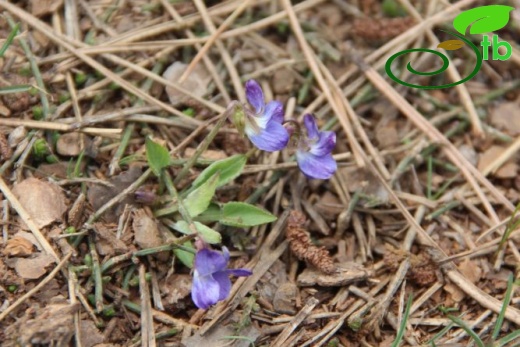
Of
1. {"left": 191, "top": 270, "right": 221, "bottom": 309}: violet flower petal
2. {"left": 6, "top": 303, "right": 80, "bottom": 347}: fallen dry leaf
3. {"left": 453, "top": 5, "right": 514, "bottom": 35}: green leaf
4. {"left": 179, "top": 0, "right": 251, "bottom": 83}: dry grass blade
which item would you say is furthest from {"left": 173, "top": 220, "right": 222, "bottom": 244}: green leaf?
{"left": 453, "top": 5, "right": 514, "bottom": 35}: green leaf

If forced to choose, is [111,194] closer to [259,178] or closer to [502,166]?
[259,178]

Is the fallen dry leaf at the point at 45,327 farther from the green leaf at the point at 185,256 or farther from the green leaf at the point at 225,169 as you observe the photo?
the green leaf at the point at 225,169

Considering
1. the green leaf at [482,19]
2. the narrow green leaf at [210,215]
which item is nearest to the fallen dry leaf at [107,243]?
the narrow green leaf at [210,215]

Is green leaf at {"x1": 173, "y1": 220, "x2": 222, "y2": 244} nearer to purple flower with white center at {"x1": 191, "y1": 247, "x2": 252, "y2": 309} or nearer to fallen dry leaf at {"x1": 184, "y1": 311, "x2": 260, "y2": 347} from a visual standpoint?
purple flower with white center at {"x1": 191, "y1": 247, "x2": 252, "y2": 309}

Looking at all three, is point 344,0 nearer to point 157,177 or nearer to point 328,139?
point 328,139

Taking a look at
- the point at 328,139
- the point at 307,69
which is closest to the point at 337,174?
the point at 328,139

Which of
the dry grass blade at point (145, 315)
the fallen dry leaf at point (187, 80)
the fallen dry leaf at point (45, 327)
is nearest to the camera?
the fallen dry leaf at point (45, 327)

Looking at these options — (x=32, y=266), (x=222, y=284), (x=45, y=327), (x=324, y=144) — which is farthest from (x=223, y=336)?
(x=324, y=144)
